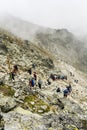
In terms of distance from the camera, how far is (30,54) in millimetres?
116625

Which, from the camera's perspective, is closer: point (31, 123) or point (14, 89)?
point (31, 123)

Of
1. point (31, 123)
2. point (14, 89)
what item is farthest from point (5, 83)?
point (31, 123)

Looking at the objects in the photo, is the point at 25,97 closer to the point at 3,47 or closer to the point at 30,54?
the point at 3,47

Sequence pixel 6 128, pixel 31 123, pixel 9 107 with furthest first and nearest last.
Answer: pixel 9 107
pixel 31 123
pixel 6 128

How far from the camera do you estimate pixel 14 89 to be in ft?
121

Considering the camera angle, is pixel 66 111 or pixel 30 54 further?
pixel 30 54

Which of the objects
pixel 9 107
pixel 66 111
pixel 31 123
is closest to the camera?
pixel 31 123

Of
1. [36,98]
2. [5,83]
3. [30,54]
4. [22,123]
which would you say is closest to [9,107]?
[22,123]

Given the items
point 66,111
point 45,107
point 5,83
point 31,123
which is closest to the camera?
point 31,123

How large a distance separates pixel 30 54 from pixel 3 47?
18.1m

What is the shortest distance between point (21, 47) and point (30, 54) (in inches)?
182

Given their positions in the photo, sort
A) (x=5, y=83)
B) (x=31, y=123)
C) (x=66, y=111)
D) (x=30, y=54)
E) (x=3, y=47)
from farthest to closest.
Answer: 1. (x=30, y=54)
2. (x=3, y=47)
3. (x=5, y=83)
4. (x=66, y=111)
5. (x=31, y=123)

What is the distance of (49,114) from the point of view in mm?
31609

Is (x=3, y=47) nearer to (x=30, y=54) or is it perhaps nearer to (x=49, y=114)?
(x=30, y=54)
